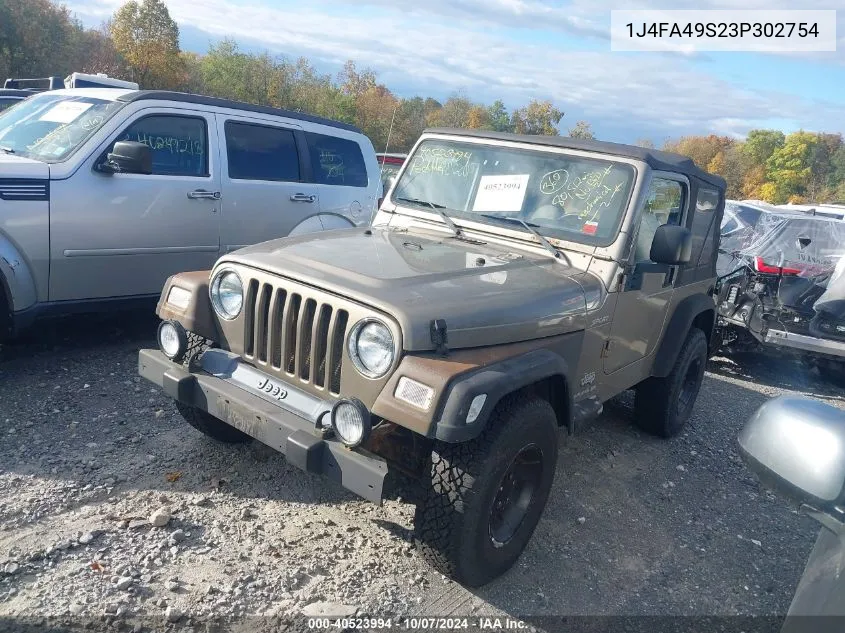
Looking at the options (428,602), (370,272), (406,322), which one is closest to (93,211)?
(370,272)

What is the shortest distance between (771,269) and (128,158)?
6.99 metres

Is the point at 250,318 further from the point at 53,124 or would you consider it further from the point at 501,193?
the point at 53,124

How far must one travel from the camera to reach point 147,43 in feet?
107

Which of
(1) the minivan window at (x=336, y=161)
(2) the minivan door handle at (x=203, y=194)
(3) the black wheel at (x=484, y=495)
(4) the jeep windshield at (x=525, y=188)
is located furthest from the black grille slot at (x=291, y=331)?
A: (1) the minivan window at (x=336, y=161)

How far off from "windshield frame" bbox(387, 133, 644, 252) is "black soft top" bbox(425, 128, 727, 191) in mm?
24

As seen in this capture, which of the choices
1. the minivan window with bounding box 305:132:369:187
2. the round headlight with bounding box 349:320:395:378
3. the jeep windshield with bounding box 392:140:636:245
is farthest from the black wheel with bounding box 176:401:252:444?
the minivan window with bounding box 305:132:369:187

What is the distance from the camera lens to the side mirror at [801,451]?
149cm

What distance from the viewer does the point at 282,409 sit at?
301 cm

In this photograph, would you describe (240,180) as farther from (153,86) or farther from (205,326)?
(153,86)

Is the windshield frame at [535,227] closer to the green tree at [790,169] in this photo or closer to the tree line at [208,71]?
the tree line at [208,71]

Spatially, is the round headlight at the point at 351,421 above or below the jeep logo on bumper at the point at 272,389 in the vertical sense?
above

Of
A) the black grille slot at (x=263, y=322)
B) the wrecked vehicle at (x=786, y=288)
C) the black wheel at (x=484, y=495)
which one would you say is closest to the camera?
the black wheel at (x=484, y=495)

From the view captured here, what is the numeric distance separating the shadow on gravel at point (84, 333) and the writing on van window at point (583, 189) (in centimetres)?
345

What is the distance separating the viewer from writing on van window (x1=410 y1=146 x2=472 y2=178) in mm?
4348
